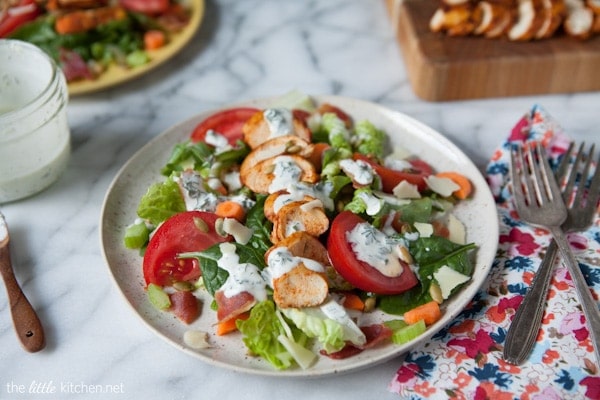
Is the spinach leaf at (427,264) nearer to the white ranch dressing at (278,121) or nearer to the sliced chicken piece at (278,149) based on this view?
the sliced chicken piece at (278,149)

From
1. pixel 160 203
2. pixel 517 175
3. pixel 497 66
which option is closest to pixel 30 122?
pixel 160 203

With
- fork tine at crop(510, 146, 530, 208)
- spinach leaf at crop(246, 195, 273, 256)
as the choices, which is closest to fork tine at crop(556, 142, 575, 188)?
fork tine at crop(510, 146, 530, 208)

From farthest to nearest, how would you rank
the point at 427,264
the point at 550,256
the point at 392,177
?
1. the point at 392,177
2. the point at 550,256
3. the point at 427,264

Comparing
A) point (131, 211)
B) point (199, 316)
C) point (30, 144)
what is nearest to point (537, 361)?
point (199, 316)

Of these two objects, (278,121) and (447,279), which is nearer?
(447,279)

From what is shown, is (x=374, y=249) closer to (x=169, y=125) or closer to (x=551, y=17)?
(x=169, y=125)

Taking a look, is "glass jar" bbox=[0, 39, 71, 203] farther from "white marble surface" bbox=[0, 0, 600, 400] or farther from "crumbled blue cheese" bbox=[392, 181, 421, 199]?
"crumbled blue cheese" bbox=[392, 181, 421, 199]
